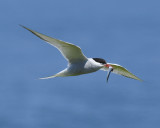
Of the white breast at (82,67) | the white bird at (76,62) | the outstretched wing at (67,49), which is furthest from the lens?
the white breast at (82,67)

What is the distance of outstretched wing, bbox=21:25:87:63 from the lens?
1142 cm

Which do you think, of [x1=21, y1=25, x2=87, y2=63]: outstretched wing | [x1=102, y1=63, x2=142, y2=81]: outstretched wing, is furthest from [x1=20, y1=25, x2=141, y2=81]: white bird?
[x1=102, y1=63, x2=142, y2=81]: outstretched wing

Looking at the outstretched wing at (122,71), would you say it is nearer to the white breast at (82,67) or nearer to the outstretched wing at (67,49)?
the white breast at (82,67)

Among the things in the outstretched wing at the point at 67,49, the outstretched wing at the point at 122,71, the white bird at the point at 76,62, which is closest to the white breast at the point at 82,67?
the white bird at the point at 76,62

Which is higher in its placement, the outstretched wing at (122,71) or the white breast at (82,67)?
the outstretched wing at (122,71)

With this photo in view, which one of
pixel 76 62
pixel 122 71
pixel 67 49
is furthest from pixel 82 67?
pixel 122 71

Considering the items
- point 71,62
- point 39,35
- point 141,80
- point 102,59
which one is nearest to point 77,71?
point 71,62

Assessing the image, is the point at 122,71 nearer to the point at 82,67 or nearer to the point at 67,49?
the point at 82,67

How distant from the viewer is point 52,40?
1148 cm

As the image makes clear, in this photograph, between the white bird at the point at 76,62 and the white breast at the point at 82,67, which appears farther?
the white breast at the point at 82,67

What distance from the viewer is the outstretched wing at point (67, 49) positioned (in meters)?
11.4

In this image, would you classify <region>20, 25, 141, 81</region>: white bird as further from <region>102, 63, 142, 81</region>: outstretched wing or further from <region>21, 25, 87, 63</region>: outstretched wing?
<region>102, 63, 142, 81</region>: outstretched wing

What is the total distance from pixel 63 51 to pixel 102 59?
1.68 m

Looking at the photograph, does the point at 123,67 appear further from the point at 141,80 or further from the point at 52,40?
the point at 52,40
